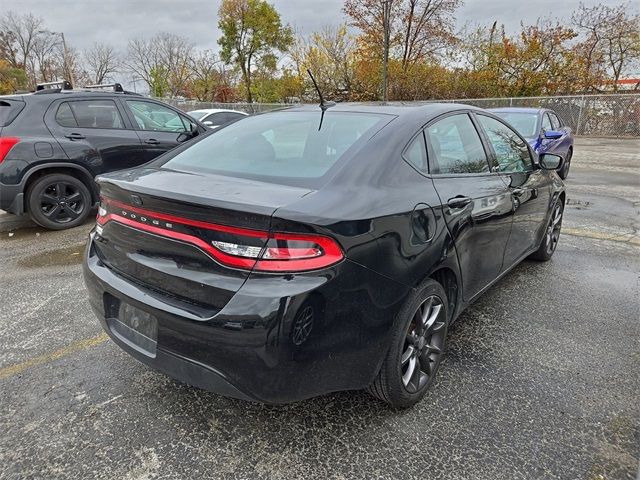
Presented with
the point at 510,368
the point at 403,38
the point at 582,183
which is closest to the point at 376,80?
the point at 403,38

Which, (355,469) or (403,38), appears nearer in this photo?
(355,469)

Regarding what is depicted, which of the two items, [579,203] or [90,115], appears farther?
[579,203]

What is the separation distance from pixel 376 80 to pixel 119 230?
83.5 ft

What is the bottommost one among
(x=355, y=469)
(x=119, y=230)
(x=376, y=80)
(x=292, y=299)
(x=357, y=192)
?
(x=355, y=469)

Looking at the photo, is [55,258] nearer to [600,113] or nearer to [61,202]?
[61,202]

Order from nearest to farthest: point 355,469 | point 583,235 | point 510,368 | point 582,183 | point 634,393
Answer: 1. point 355,469
2. point 634,393
3. point 510,368
4. point 583,235
5. point 582,183

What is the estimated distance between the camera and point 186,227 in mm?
1801

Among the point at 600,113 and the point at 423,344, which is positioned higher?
the point at 600,113

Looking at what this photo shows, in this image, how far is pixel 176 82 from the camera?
40.2 m

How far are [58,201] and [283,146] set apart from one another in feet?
14.3

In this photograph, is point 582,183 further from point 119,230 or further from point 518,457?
point 119,230

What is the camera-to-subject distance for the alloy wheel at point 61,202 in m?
5.51

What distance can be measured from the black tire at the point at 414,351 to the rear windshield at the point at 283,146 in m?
0.78

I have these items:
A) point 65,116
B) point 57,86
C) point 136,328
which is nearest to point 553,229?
point 136,328
